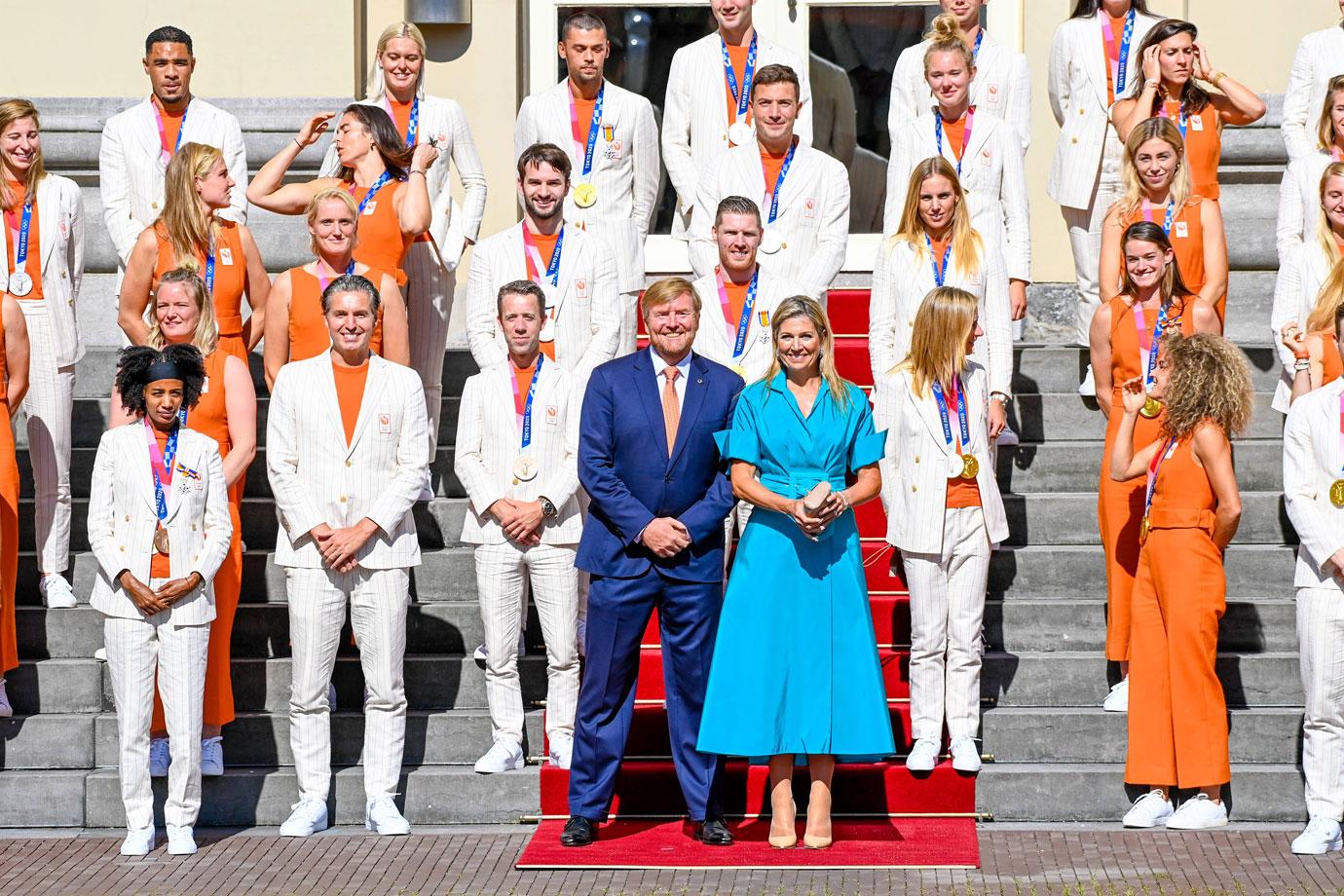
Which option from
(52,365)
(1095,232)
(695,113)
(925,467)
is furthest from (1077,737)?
(52,365)

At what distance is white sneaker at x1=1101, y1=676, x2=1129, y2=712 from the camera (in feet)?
29.7

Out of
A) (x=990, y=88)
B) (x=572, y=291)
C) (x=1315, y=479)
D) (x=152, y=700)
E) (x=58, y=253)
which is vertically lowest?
(x=152, y=700)

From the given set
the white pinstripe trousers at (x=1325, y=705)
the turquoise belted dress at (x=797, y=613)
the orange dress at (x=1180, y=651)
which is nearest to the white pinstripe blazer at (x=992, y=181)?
the orange dress at (x=1180, y=651)

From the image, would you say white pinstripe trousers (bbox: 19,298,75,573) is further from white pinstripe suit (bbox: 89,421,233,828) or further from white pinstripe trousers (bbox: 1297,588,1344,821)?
white pinstripe trousers (bbox: 1297,588,1344,821)

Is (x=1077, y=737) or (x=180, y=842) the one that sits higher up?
(x=1077, y=737)

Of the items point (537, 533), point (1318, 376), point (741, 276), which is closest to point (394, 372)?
point (537, 533)

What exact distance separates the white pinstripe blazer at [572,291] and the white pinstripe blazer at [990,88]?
2.02 meters

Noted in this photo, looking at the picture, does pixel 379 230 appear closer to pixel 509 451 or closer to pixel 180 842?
pixel 509 451

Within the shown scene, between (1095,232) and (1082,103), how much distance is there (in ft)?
2.25

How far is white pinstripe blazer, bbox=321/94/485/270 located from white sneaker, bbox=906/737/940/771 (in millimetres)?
3449

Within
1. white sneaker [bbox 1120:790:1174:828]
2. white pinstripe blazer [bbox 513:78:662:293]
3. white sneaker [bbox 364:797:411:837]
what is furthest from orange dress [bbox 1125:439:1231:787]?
white pinstripe blazer [bbox 513:78:662:293]

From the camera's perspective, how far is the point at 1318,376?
9.17m

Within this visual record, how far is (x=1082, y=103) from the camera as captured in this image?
11.1 metres

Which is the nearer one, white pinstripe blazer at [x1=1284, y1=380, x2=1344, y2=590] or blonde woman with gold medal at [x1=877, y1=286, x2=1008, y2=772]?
white pinstripe blazer at [x1=1284, y1=380, x2=1344, y2=590]
